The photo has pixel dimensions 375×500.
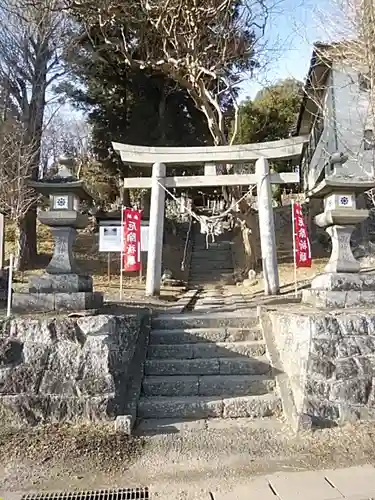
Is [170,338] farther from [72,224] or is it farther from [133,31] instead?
[133,31]

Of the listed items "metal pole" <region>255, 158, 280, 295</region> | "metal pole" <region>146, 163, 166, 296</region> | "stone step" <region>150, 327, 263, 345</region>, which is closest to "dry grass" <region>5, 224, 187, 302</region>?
"metal pole" <region>146, 163, 166, 296</region>

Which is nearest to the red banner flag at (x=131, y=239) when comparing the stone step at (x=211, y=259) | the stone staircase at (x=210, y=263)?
the stone staircase at (x=210, y=263)

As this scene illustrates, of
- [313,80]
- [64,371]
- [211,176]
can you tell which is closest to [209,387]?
[64,371]

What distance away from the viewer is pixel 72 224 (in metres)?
6.37

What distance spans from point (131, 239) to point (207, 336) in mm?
5293

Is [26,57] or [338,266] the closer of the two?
[338,266]

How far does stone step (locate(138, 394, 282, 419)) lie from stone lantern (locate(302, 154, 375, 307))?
1.76 meters

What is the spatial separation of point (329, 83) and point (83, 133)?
471 inches

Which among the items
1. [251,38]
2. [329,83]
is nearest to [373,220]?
[329,83]

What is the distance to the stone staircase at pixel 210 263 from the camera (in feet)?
53.1

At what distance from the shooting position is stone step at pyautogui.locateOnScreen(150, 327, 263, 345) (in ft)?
19.8

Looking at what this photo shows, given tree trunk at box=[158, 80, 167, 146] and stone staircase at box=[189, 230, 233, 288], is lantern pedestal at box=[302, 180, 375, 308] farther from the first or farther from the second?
tree trunk at box=[158, 80, 167, 146]

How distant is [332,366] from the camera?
4801 mm

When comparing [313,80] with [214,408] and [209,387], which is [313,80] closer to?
[209,387]
